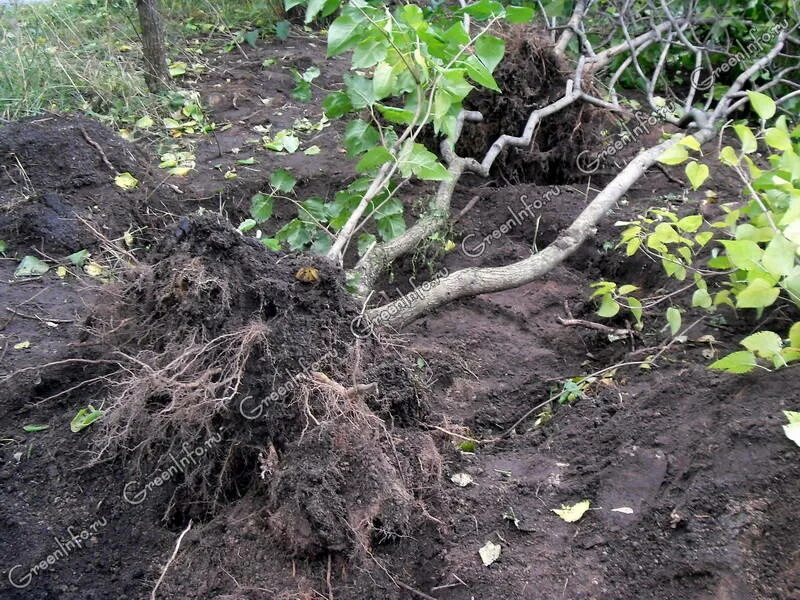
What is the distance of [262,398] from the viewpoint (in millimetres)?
1802

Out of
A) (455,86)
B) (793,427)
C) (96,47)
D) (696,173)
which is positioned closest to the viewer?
(793,427)

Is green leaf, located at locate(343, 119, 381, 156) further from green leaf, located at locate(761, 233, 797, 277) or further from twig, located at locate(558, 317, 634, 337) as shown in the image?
green leaf, located at locate(761, 233, 797, 277)

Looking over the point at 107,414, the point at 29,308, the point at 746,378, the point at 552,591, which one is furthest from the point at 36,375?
the point at 746,378

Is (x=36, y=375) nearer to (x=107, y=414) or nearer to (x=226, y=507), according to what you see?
(x=107, y=414)

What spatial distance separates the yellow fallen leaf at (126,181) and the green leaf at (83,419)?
153 cm

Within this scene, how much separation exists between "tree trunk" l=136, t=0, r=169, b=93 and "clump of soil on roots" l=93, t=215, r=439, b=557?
2802 millimetres

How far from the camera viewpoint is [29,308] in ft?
8.63

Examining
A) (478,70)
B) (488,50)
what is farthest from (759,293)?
(488,50)

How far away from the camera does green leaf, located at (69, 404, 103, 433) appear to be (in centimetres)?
195

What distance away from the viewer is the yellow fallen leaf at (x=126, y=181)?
3.21m

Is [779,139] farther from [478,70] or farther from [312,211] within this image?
[312,211]

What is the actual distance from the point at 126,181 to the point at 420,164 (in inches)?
65.5

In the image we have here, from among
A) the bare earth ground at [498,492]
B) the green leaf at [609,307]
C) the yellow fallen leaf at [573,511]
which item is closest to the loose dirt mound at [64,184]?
the bare earth ground at [498,492]

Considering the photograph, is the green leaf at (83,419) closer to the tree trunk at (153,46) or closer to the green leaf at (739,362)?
the green leaf at (739,362)
